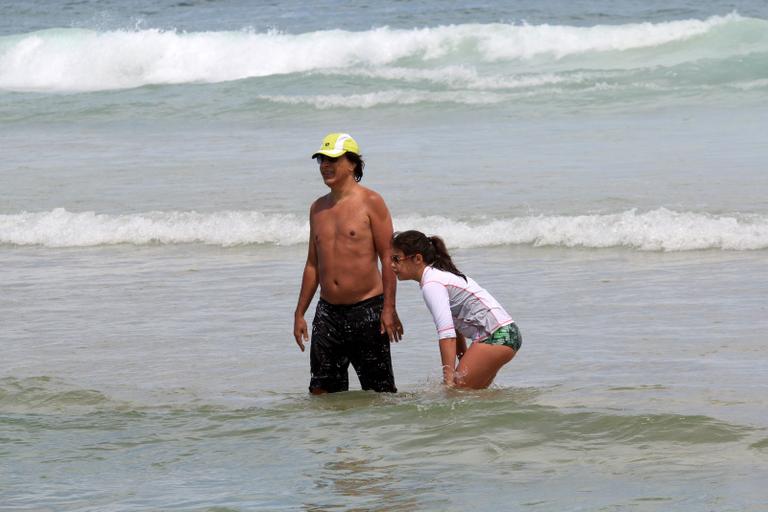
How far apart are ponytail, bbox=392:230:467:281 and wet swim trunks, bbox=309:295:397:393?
0.34 meters

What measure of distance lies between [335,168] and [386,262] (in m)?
0.56

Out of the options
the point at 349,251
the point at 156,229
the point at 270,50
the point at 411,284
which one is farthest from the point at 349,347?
the point at 270,50

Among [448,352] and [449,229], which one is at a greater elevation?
[449,229]

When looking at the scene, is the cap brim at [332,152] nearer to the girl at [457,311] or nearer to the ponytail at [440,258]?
the girl at [457,311]

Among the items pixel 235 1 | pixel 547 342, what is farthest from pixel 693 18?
pixel 547 342

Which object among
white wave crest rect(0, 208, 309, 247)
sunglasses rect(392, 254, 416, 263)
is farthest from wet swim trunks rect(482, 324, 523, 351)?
white wave crest rect(0, 208, 309, 247)

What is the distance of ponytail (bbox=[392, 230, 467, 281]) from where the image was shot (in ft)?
21.3

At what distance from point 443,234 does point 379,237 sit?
5659mm

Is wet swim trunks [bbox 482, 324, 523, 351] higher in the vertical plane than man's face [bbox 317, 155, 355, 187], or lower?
lower

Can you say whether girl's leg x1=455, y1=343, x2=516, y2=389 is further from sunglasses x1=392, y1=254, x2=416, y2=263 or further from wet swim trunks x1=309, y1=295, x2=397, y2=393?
sunglasses x1=392, y1=254, x2=416, y2=263

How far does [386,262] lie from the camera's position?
6.52 meters

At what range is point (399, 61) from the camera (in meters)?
29.0

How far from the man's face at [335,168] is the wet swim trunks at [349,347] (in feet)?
2.20

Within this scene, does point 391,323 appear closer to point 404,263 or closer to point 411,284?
point 404,263
